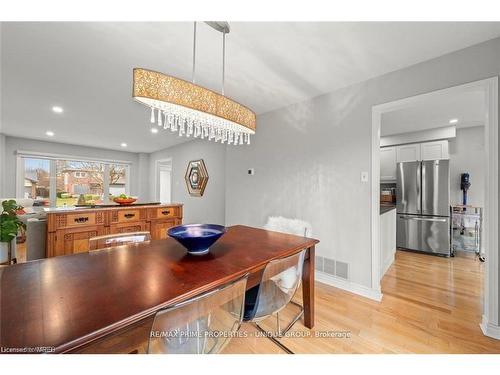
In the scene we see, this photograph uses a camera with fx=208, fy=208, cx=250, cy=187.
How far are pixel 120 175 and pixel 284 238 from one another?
666 cm

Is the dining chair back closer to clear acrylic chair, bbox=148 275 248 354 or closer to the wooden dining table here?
the wooden dining table

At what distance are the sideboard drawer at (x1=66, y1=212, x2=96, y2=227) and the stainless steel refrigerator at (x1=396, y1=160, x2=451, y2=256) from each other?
4803mm

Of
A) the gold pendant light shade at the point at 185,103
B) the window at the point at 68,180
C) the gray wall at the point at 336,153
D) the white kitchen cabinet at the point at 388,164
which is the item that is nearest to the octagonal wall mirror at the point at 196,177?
the window at the point at 68,180

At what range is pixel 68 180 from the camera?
558 cm

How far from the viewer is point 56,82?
2320 millimetres

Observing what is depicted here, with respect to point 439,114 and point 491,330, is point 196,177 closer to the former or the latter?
point 439,114

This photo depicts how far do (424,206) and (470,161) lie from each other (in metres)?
1.28

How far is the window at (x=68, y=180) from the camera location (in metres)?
4.95

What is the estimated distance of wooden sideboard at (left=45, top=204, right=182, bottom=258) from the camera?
2281 mm

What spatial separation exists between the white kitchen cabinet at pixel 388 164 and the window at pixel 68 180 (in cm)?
571

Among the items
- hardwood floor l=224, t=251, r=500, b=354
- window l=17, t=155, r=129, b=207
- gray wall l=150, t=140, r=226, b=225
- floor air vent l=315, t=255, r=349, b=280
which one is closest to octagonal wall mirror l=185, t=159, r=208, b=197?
gray wall l=150, t=140, r=226, b=225

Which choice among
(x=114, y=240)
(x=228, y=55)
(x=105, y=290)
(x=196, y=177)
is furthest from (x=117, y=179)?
(x=105, y=290)

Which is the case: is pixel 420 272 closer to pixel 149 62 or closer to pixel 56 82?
pixel 149 62
